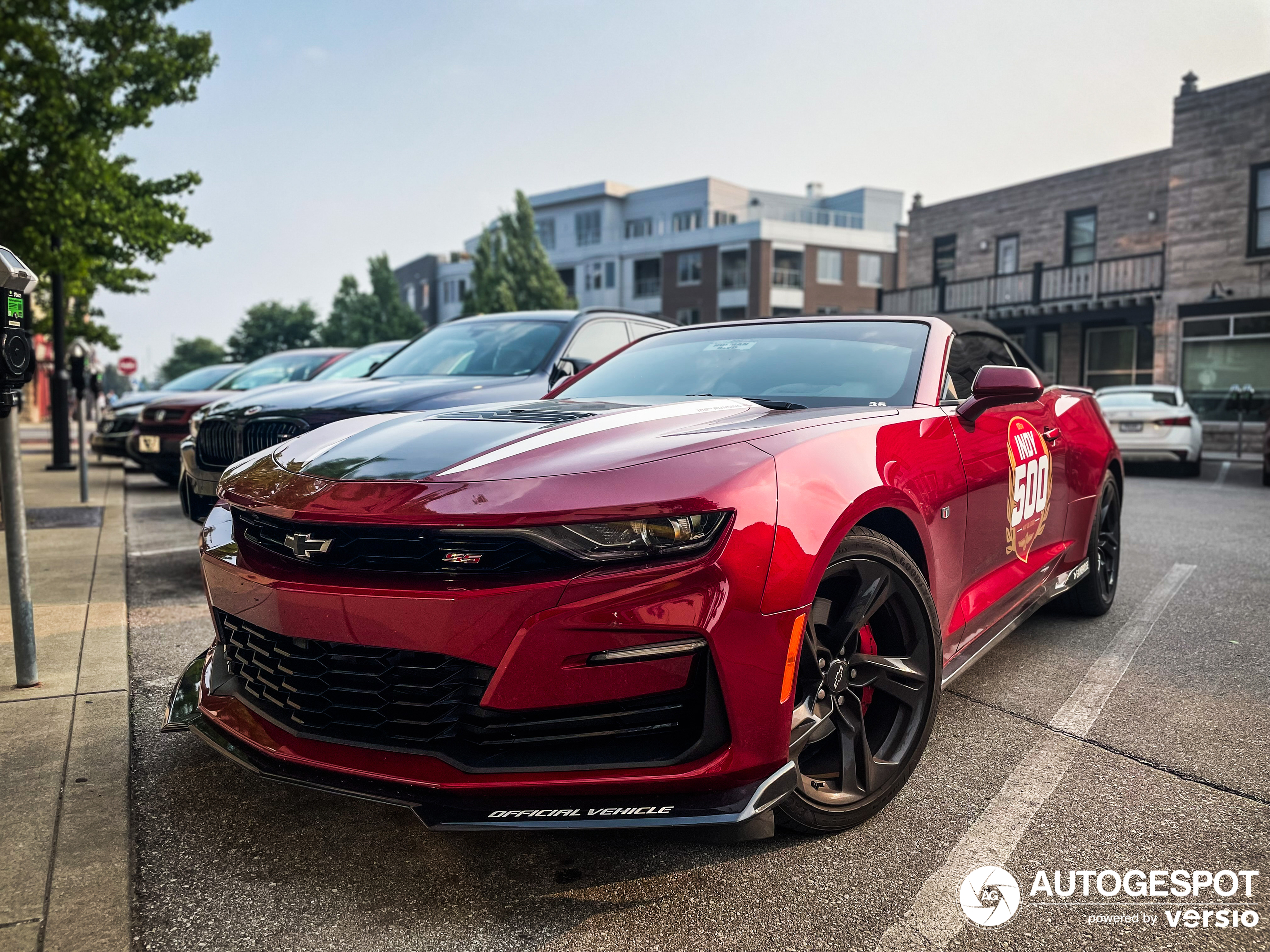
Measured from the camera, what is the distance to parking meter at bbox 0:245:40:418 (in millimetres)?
3330

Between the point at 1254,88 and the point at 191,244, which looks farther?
the point at 1254,88

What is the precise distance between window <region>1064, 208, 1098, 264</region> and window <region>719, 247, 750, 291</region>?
2297 centimetres

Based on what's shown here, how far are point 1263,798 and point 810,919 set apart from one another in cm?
152

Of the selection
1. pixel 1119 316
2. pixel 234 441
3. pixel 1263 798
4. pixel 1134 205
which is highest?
pixel 1134 205

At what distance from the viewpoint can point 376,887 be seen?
228cm

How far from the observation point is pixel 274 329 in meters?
80.2

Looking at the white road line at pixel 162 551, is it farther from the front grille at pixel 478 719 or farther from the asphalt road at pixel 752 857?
the front grille at pixel 478 719

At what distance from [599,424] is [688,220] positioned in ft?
174

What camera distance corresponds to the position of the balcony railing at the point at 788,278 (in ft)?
158

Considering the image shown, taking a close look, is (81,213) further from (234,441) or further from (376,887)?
(376,887)

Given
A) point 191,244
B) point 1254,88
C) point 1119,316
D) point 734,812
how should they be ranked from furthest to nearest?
1. point 1119,316
2. point 1254,88
3. point 191,244
4. point 734,812

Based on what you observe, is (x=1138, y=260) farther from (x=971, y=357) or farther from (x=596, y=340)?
(x=971, y=357)

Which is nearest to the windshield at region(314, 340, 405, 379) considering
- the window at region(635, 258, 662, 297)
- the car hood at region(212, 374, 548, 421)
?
the car hood at region(212, 374, 548, 421)

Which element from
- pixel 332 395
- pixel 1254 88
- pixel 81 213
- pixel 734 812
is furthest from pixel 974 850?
pixel 1254 88
